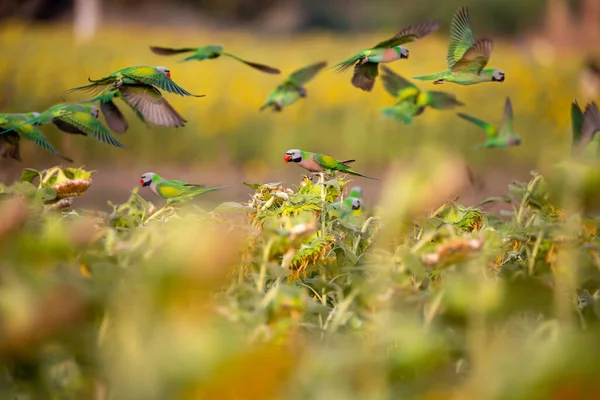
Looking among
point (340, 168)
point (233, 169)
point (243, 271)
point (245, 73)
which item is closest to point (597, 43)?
point (245, 73)

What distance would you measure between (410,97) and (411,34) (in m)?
0.39

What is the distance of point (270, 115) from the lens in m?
5.85

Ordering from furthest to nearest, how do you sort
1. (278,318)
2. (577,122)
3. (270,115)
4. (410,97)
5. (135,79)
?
1. (270,115)
2. (410,97)
3. (135,79)
4. (577,122)
5. (278,318)

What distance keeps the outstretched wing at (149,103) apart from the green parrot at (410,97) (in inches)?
20.3

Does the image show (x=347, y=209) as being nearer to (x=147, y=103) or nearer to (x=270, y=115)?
(x=147, y=103)

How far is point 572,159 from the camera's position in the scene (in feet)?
2.36

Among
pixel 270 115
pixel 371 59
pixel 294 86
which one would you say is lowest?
pixel 270 115

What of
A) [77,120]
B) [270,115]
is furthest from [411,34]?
[270,115]

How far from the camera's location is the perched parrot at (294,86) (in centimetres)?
177

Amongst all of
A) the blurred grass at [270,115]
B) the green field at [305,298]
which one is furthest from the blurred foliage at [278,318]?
the blurred grass at [270,115]

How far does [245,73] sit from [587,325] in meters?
5.69

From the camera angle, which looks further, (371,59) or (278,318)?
(371,59)

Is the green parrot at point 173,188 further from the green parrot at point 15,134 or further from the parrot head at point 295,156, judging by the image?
the parrot head at point 295,156

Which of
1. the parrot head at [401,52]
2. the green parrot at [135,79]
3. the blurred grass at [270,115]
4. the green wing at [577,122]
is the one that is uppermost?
the green wing at [577,122]
